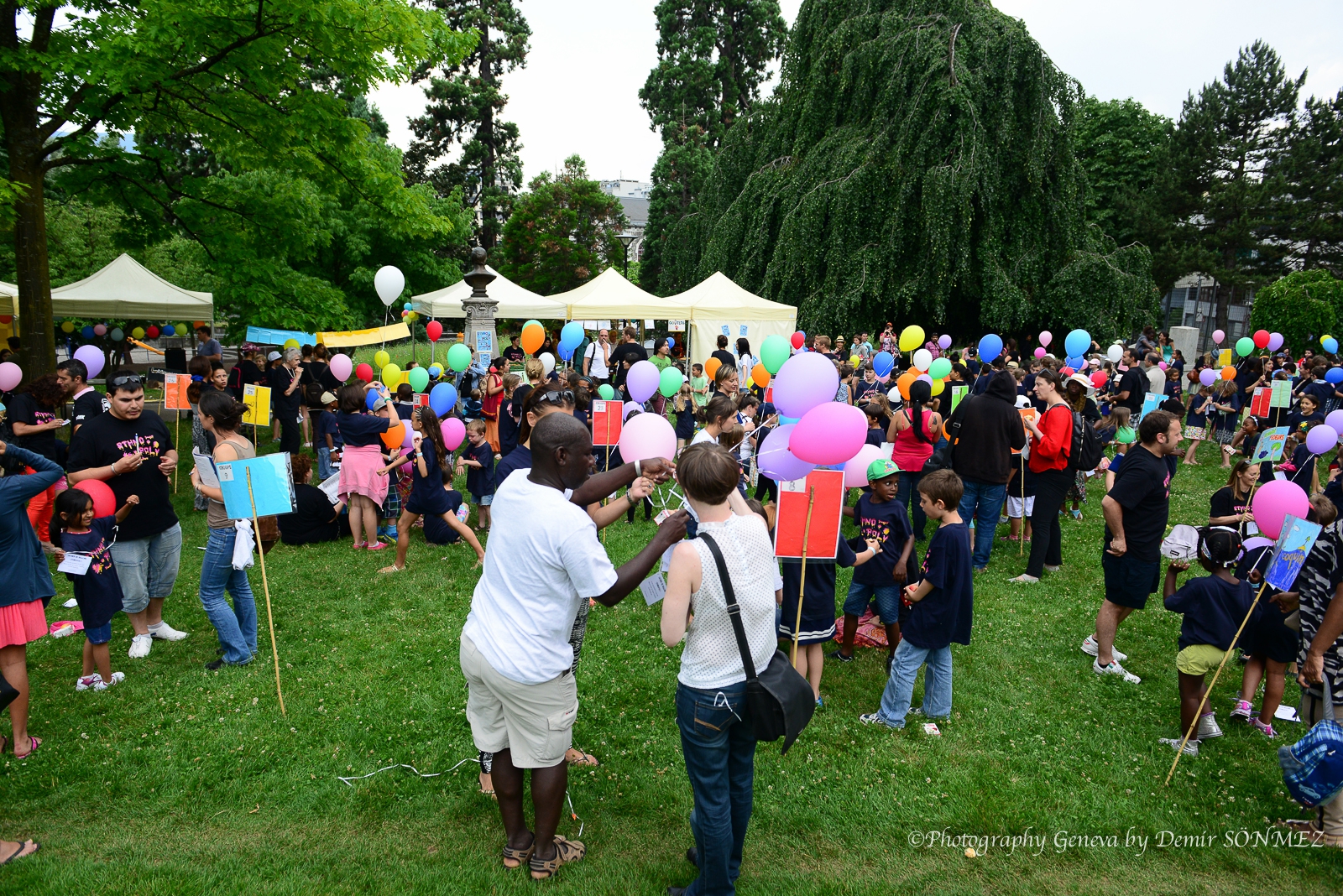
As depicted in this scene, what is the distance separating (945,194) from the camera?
16.4 m

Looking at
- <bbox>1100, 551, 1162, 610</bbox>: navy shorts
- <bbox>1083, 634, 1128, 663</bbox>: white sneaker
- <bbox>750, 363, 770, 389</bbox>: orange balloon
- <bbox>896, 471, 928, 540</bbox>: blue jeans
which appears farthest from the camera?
<bbox>750, 363, 770, 389</bbox>: orange balloon

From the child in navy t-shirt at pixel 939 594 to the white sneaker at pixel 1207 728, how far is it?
153 centimetres

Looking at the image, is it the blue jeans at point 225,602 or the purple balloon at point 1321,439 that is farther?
the purple balloon at point 1321,439

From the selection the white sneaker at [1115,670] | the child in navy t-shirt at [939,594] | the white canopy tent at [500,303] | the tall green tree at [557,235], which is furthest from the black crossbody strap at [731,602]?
the tall green tree at [557,235]

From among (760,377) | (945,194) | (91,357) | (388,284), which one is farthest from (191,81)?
(945,194)

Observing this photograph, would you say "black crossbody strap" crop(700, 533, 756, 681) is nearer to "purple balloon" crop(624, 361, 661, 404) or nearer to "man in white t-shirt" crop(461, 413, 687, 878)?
"man in white t-shirt" crop(461, 413, 687, 878)

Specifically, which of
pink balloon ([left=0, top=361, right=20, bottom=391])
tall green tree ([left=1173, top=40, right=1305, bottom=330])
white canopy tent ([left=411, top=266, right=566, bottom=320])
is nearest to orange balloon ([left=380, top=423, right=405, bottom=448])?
pink balloon ([left=0, top=361, right=20, bottom=391])

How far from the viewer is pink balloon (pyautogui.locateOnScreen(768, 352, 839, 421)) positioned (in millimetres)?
4793

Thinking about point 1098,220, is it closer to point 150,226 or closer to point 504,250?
point 504,250

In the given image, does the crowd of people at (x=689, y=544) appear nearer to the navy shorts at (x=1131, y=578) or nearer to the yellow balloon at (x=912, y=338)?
the navy shorts at (x=1131, y=578)

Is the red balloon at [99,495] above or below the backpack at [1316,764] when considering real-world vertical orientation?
above

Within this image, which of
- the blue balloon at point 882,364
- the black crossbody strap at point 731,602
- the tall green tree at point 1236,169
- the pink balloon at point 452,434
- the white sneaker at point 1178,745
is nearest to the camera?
the black crossbody strap at point 731,602

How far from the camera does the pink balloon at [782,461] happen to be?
4.62m

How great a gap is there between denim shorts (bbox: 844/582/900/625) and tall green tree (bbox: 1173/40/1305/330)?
112 ft
